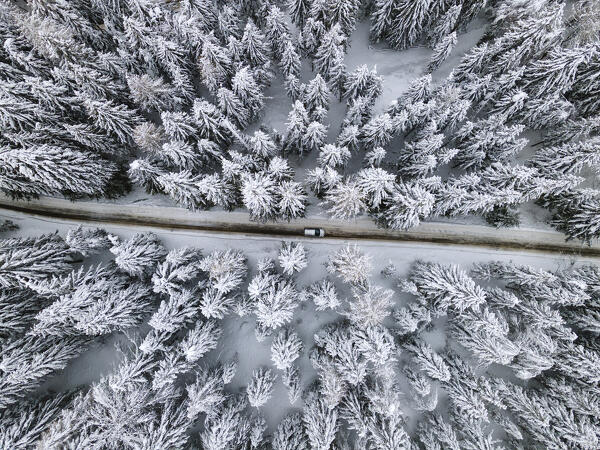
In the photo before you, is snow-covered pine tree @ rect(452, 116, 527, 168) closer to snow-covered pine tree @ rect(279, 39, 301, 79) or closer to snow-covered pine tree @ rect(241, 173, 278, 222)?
snow-covered pine tree @ rect(279, 39, 301, 79)

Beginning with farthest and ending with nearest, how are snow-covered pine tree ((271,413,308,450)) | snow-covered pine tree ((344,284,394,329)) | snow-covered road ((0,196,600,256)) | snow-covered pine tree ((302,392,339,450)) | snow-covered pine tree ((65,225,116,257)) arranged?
snow-covered road ((0,196,600,256)) → snow-covered pine tree ((65,225,116,257)) → snow-covered pine tree ((271,413,308,450)) → snow-covered pine tree ((344,284,394,329)) → snow-covered pine tree ((302,392,339,450))

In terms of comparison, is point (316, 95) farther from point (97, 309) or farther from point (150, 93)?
point (97, 309)

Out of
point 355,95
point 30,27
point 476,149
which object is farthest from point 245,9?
point 476,149

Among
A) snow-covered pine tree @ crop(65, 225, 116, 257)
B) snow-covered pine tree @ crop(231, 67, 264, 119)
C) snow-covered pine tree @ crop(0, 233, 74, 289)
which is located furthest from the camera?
snow-covered pine tree @ crop(65, 225, 116, 257)

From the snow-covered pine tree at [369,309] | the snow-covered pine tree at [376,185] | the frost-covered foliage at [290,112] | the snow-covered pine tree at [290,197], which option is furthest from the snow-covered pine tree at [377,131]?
the snow-covered pine tree at [369,309]

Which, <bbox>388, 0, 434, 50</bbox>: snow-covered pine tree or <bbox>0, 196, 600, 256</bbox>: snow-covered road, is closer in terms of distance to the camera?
<bbox>388, 0, 434, 50</bbox>: snow-covered pine tree

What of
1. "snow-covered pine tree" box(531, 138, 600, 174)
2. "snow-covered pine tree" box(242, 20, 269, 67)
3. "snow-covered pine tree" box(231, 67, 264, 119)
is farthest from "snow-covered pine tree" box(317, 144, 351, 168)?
"snow-covered pine tree" box(531, 138, 600, 174)

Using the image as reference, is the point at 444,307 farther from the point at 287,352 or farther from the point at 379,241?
the point at 287,352

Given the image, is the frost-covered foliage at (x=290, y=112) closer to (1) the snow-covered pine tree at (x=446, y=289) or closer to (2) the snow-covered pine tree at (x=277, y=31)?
(2) the snow-covered pine tree at (x=277, y=31)
